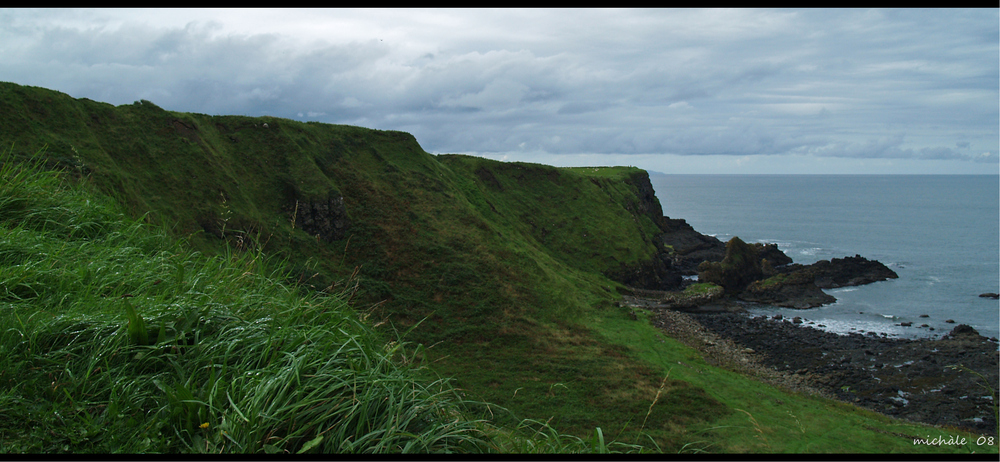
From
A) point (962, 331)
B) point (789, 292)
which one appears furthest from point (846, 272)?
point (962, 331)

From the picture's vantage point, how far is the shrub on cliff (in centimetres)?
5559

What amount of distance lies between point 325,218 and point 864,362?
42.2 m

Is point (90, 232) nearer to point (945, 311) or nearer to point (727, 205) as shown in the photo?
point (945, 311)

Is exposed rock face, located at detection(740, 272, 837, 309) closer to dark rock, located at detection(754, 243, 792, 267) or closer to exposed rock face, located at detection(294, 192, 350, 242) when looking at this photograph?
dark rock, located at detection(754, 243, 792, 267)

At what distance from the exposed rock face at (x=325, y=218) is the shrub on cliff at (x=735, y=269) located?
40681 mm

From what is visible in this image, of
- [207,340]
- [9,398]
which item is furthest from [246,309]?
[9,398]

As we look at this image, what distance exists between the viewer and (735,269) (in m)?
56.4

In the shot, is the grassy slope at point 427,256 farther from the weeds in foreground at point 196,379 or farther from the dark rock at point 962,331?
the dark rock at point 962,331

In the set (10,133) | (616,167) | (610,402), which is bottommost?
(610,402)

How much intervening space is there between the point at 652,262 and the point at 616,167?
145 feet

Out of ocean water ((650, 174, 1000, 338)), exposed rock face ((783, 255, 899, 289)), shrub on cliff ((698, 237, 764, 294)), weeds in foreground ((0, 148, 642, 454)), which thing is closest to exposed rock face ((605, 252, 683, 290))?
shrub on cliff ((698, 237, 764, 294))

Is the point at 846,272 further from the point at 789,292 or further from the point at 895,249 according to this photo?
the point at 895,249

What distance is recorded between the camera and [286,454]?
3184 millimetres

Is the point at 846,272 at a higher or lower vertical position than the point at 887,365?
higher
